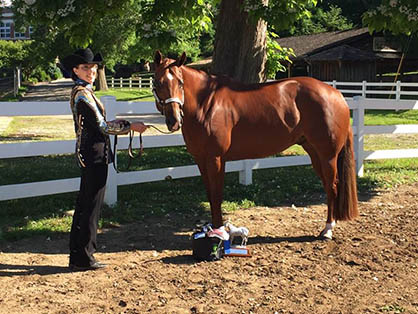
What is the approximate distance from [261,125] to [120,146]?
2.48 m

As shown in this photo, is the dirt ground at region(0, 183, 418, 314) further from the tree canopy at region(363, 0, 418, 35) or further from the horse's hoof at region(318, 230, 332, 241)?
the tree canopy at region(363, 0, 418, 35)

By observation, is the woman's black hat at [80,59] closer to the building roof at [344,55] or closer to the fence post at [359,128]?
the fence post at [359,128]

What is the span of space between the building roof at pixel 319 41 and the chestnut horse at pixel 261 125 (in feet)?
91.8

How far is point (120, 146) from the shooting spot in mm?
7301

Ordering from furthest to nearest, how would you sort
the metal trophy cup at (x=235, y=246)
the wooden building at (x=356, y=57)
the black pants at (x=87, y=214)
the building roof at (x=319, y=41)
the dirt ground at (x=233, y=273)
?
the building roof at (x=319, y=41), the wooden building at (x=356, y=57), the metal trophy cup at (x=235, y=246), the black pants at (x=87, y=214), the dirt ground at (x=233, y=273)

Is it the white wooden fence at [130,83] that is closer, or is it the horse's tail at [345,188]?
the horse's tail at [345,188]

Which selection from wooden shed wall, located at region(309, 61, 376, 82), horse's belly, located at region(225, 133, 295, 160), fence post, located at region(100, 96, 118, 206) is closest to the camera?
horse's belly, located at region(225, 133, 295, 160)

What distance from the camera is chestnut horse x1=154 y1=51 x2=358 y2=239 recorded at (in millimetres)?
5246

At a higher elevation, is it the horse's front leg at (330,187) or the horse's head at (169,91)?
the horse's head at (169,91)

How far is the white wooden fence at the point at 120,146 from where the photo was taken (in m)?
6.60

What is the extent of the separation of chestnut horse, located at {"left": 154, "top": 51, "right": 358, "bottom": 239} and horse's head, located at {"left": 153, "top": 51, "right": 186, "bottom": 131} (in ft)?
0.05

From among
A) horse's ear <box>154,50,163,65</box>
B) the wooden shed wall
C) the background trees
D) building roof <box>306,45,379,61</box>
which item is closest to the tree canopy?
the background trees

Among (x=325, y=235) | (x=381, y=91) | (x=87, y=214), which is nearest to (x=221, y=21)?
(x=325, y=235)

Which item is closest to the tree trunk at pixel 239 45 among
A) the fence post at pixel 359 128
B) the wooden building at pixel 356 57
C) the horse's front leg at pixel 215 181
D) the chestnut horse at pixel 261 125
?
the fence post at pixel 359 128
